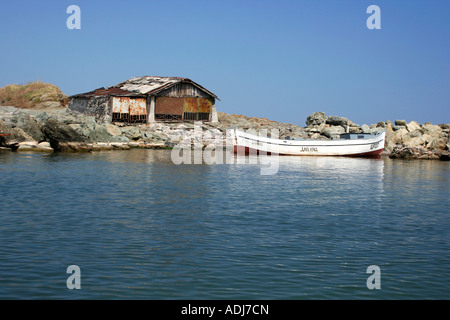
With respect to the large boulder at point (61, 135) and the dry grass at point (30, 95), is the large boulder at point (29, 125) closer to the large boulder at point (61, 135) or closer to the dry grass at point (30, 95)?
the large boulder at point (61, 135)

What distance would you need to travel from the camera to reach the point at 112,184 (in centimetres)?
2527

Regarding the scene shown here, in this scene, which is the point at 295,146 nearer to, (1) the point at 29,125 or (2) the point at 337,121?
(2) the point at 337,121

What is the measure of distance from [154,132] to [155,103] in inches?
156

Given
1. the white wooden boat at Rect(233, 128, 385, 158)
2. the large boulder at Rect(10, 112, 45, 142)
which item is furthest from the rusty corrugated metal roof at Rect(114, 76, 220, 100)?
the large boulder at Rect(10, 112, 45, 142)

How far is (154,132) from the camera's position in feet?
187

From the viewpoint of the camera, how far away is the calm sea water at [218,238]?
991 cm

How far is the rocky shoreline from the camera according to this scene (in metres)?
44.2

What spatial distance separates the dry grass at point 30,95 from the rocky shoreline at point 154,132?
3.44 m

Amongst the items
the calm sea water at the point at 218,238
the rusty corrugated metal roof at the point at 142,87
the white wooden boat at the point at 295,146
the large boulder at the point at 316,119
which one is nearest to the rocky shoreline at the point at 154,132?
the large boulder at the point at 316,119
